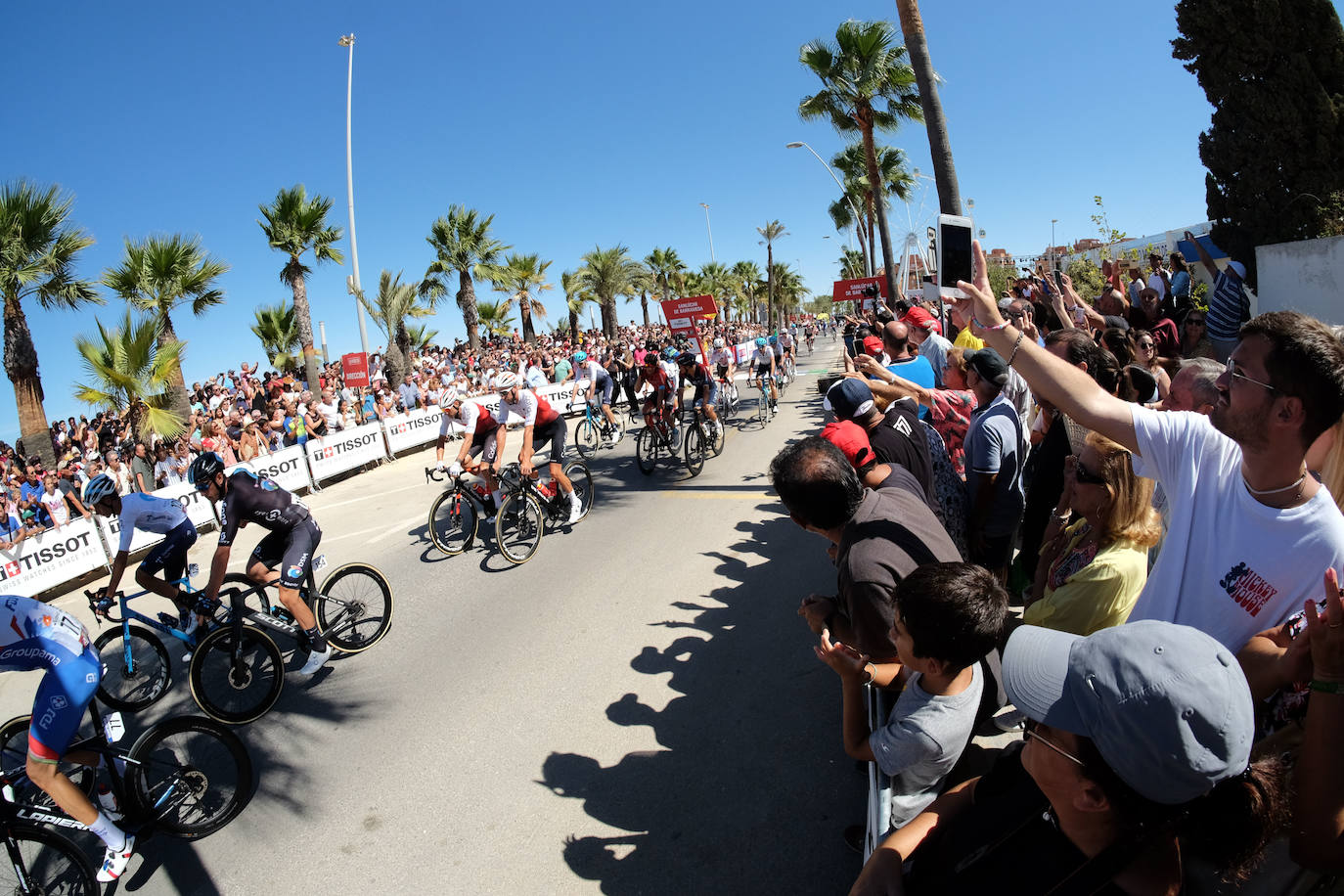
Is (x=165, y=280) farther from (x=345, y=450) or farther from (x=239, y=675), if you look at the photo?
(x=239, y=675)

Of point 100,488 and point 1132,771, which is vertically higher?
point 100,488

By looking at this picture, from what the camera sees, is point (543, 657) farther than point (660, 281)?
No

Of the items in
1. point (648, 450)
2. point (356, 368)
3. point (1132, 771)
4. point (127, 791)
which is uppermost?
point (356, 368)

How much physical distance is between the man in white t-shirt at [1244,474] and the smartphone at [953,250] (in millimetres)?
1648

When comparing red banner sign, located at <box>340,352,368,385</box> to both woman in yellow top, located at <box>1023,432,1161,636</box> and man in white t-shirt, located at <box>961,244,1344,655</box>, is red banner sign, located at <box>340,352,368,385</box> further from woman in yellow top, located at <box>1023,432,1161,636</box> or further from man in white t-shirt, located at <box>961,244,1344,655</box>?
man in white t-shirt, located at <box>961,244,1344,655</box>

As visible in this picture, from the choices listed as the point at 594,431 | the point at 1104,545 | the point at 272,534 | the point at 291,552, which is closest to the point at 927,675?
the point at 1104,545

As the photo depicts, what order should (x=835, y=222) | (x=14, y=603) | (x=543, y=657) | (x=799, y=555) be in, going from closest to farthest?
(x=14, y=603) < (x=543, y=657) < (x=799, y=555) < (x=835, y=222)

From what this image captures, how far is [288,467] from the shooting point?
1270cm

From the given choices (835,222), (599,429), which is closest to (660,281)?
(835,222)

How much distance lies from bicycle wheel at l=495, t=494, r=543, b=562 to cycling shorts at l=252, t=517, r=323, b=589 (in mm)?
2125

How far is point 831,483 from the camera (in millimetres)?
2527

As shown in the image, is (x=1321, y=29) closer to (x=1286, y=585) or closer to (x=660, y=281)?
(x=1286, y=585)

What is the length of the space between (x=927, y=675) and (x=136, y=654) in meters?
6.01

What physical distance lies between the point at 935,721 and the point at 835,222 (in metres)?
45.7
